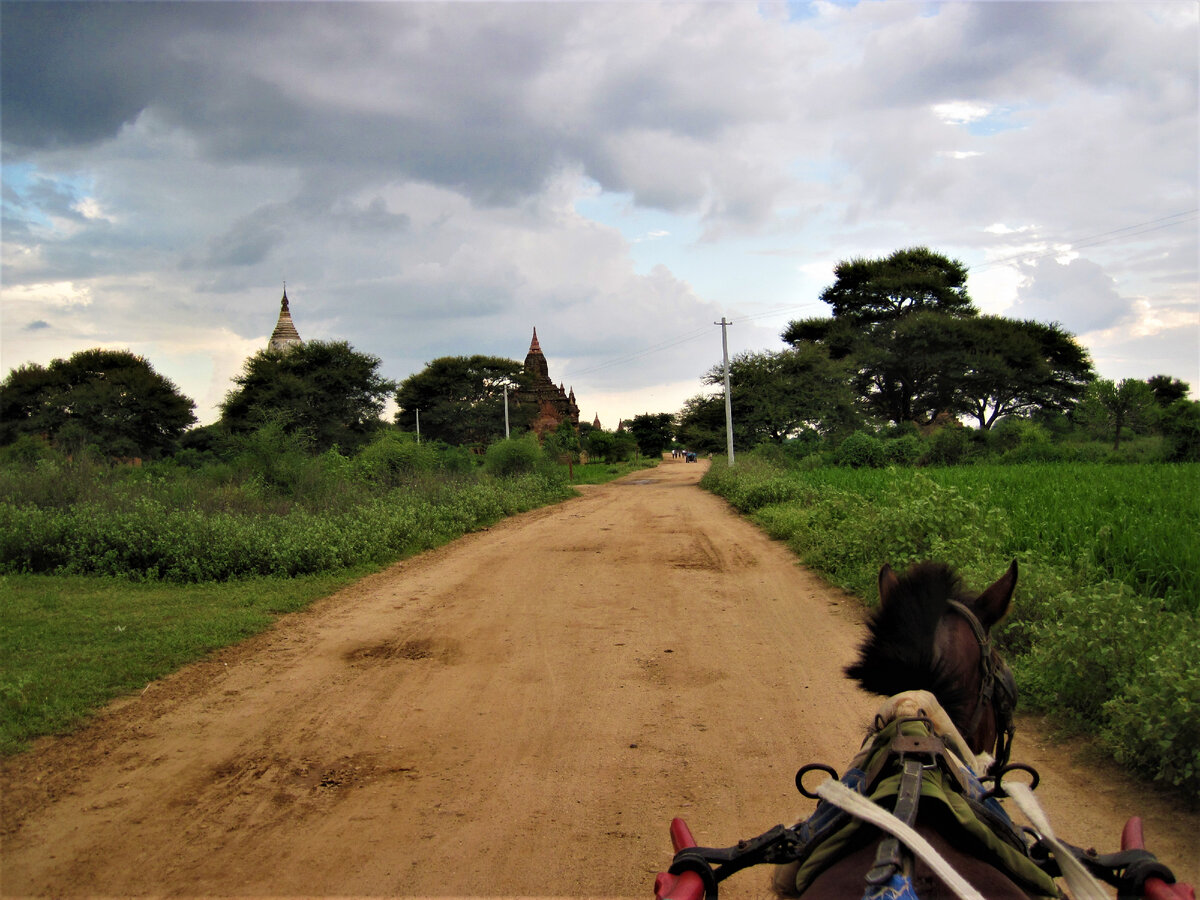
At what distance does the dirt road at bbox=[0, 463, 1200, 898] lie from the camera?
9.27 feet

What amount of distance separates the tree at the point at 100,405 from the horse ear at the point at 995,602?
90.9 feet

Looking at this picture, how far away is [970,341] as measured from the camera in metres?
33.0

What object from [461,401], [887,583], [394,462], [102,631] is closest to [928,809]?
[887,583]

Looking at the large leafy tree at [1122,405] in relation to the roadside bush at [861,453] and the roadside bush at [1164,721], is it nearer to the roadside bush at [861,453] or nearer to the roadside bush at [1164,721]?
the roadside bush at [861,453]

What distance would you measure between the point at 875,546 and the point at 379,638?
5.29 meters

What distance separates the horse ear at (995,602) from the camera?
2.03 m

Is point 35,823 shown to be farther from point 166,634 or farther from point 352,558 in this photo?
point 352,558

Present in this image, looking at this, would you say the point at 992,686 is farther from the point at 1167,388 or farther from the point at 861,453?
the point at 1167,388

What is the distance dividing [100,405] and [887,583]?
30876 mm

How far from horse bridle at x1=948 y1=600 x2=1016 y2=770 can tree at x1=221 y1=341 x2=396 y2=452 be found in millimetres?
28334

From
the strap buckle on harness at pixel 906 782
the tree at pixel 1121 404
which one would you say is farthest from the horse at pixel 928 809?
the tree at pixel 1121 404

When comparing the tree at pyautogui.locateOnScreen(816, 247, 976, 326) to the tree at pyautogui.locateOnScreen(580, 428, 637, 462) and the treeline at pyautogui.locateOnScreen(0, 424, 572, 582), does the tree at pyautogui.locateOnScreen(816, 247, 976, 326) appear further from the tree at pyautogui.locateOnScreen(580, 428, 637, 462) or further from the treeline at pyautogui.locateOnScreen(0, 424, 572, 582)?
the treeline at pyautogui.locateOnScreen(0, 424, 572, 582)

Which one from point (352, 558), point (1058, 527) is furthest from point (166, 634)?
point (1058, 527)

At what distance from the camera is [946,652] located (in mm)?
1916
